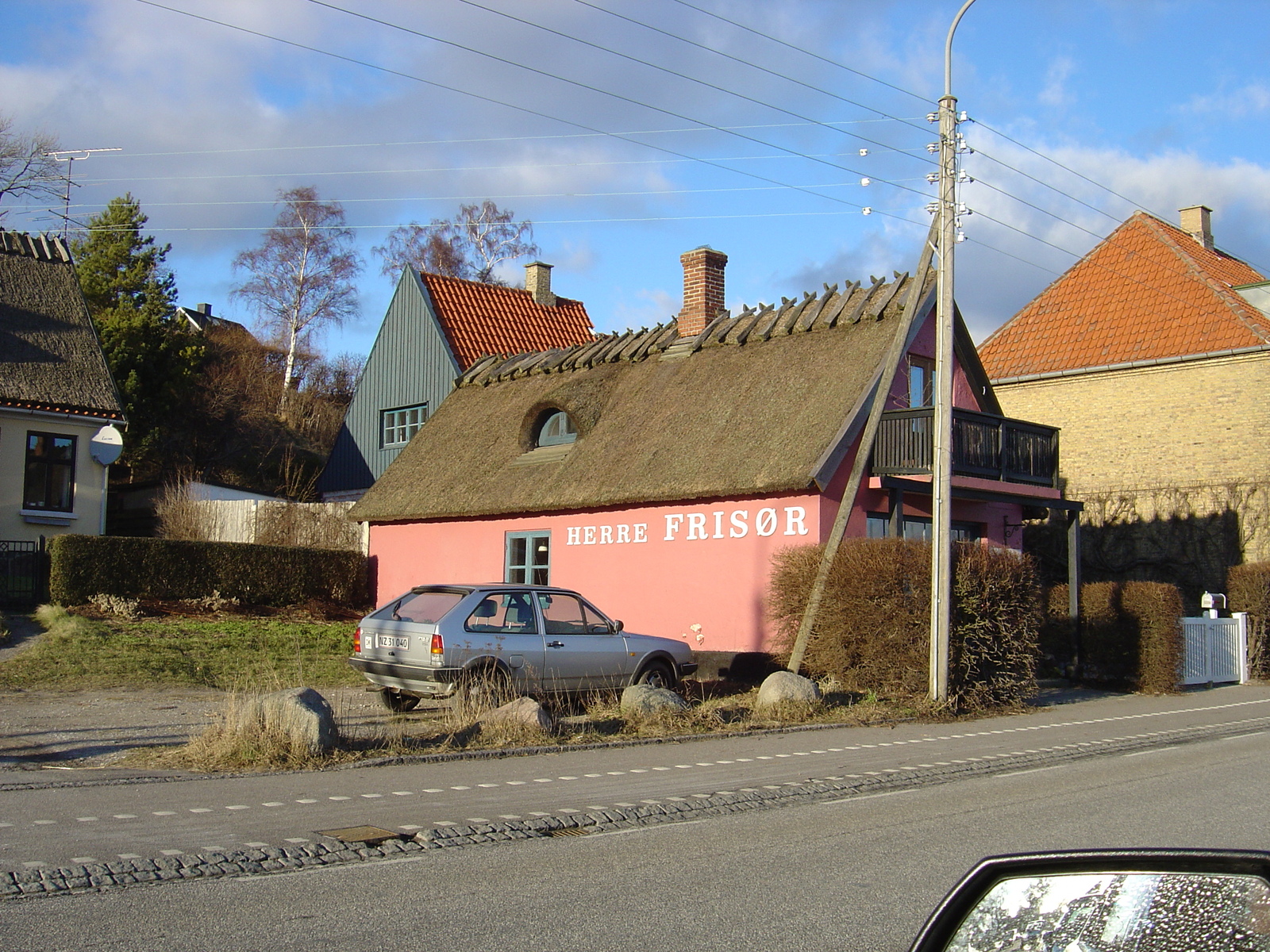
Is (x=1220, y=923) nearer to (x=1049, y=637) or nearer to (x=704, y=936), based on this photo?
(x=704, y=936)

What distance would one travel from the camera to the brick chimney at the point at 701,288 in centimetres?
2484

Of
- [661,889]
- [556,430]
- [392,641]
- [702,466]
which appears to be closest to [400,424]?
[556,430]

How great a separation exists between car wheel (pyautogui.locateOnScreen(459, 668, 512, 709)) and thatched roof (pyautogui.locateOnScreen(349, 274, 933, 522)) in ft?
21.8

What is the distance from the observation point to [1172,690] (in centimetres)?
1967

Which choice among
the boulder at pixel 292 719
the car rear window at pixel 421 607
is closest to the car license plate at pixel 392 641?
the car rear window at pixel 421 607

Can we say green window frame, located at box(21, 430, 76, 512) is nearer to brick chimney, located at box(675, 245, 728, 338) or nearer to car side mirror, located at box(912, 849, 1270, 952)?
brick chimney, located at box(675, 245, 728, 338)

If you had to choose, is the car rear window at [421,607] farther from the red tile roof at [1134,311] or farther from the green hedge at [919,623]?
the red tile roof at [1134,311]

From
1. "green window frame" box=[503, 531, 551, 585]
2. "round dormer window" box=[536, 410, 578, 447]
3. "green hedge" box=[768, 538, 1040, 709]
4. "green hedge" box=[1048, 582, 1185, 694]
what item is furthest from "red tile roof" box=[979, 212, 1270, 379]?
"green window frame" box=[503, 531, 551, 585]

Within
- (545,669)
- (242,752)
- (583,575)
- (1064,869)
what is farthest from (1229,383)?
(1064,869)

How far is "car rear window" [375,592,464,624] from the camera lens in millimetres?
13609

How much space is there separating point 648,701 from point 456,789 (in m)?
4.44

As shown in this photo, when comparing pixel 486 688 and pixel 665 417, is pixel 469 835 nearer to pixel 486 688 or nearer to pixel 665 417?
pixel 486 688

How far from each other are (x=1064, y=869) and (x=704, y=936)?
3.60 meters

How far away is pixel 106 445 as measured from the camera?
2659 centimetres
